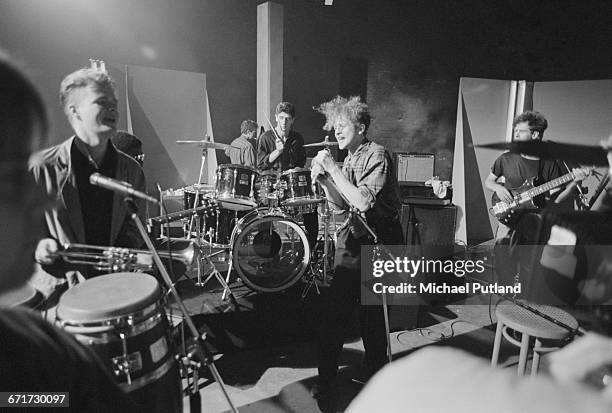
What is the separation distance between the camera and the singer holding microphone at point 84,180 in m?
1.94

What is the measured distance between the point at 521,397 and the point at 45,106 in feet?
2.42

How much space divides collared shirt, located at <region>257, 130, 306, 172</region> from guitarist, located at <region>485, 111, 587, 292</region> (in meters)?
2.70

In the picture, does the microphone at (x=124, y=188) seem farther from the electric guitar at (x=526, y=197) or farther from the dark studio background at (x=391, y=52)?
the dark studio background at (x=391, y=52)

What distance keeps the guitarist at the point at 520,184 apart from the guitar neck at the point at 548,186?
79 mm

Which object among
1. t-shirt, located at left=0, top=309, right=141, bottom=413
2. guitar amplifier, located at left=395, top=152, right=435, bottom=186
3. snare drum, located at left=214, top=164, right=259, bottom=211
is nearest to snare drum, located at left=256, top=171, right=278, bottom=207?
snare drum, located at left=214, top=164, right=259, bottom=211

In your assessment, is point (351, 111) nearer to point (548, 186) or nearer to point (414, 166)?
point (548, 186)

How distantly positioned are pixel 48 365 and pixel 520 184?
182 inches

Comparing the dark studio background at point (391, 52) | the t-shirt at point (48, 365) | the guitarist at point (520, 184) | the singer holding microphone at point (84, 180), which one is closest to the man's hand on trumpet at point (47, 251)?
the singer holding microphone at point (84, 180)

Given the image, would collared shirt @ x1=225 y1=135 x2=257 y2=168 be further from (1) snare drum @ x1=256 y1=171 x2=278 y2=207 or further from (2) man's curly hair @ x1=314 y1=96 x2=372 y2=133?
(2) man's curly hair @ x1=314 y1=96 x2=372 y2=133

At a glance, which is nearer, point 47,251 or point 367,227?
point 47,251

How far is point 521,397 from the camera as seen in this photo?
1.23 ft

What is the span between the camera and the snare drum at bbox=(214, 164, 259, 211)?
15.2ft

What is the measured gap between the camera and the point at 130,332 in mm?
1608

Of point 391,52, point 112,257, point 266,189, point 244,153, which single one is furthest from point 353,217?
point 391,52
